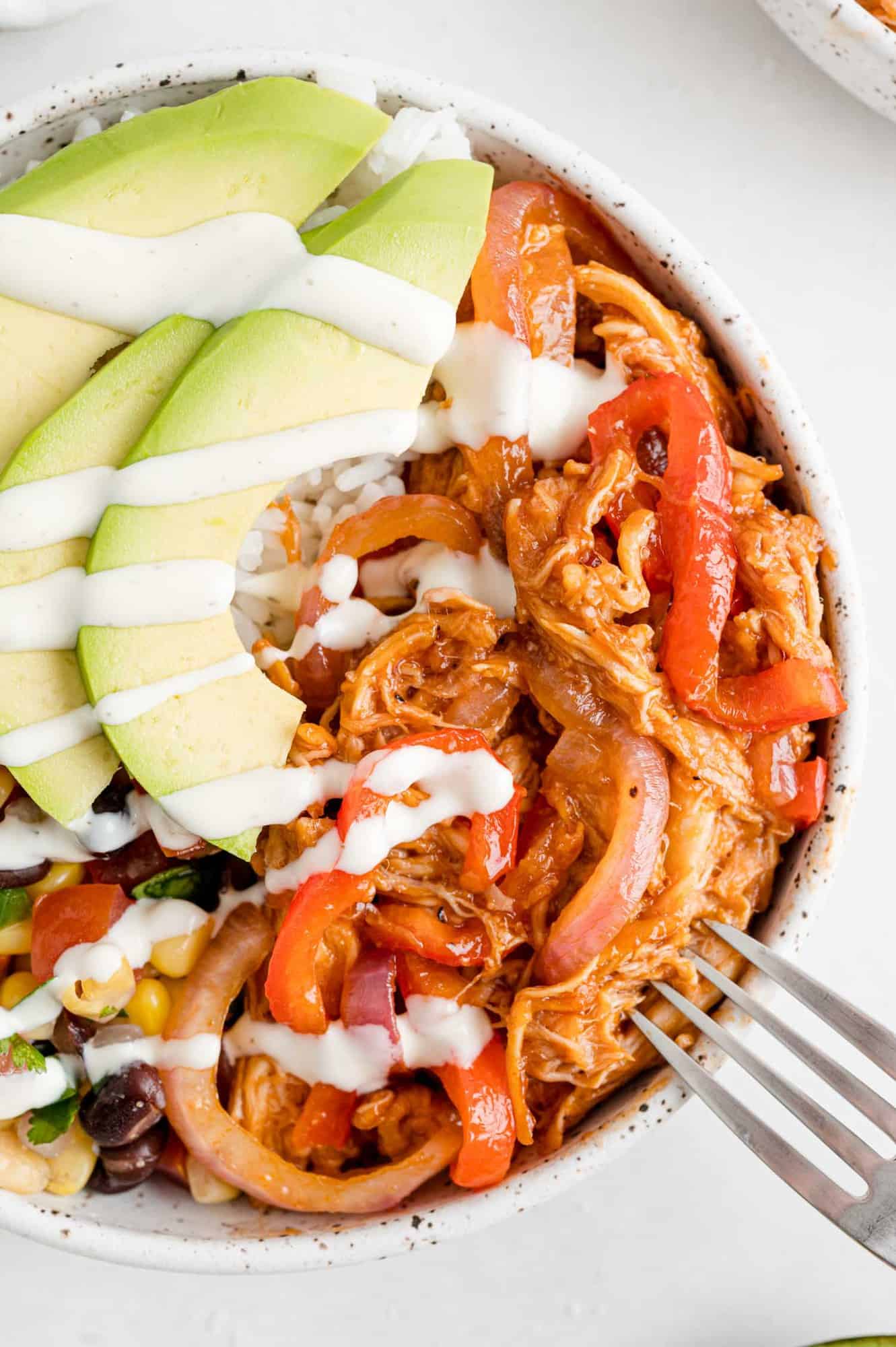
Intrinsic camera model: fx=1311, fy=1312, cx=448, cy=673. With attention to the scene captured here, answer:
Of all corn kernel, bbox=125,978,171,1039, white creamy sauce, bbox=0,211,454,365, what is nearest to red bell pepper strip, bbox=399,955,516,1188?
corn kernel, bbox=125,978,171,1039

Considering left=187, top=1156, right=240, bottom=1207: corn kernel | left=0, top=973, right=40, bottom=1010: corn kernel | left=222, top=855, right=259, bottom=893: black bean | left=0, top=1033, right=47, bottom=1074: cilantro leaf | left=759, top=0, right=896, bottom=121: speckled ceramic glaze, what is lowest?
left=187, top=1156, right=240, bottom=1207: corn kernel

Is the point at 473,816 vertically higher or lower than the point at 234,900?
higher

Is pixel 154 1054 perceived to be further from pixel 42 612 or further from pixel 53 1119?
pixel 42 612

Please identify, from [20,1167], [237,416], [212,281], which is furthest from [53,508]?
[20,1167]

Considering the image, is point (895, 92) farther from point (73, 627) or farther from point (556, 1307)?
point (556, 1307)

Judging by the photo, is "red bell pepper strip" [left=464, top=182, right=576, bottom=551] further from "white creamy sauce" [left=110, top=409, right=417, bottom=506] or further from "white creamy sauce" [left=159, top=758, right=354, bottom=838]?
"white creamy sauce" [left=159, top=758, right=354, bottom=838]

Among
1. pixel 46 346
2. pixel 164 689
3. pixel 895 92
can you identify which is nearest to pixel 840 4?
pixel 895 92

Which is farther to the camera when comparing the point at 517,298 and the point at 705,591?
the point at 517,298
